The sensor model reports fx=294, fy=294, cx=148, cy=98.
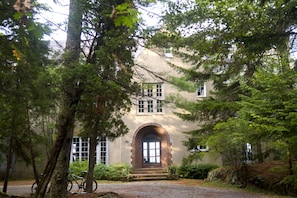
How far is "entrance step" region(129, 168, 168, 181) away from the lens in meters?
18.4

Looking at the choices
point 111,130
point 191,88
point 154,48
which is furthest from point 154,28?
point 111,130

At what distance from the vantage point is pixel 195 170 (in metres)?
19.1

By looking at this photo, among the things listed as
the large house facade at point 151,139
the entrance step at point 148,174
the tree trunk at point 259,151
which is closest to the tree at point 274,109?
the tree trunk at point 259,151

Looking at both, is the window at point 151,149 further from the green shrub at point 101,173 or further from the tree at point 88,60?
the tree at point 88,60

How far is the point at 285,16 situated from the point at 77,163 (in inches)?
645

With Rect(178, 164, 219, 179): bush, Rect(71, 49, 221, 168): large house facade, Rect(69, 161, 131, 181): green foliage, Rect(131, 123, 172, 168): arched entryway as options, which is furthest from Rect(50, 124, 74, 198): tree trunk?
Rect(131, 123, 172, 168): arched entryway

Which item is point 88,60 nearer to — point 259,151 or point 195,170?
point 259,151

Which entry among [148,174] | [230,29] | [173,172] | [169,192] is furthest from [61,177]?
[173,172]

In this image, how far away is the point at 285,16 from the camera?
6.41 m

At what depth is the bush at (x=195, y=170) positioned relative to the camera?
62.3 ft

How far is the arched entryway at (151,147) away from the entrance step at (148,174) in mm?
1020

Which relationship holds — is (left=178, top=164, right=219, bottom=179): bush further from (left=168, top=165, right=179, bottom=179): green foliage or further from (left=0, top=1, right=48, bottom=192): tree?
(left=0, top=1, right=48, bottom=192): tree

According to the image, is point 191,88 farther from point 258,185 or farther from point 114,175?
point 114,175

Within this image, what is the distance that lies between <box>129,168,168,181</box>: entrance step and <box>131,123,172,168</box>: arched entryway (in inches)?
40.1
